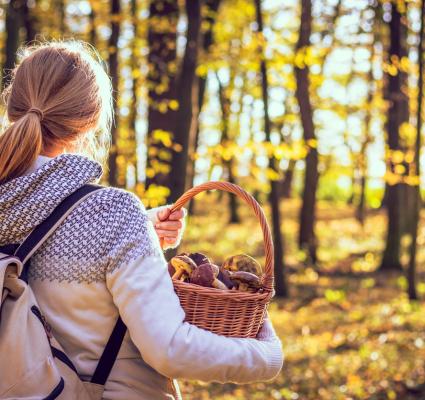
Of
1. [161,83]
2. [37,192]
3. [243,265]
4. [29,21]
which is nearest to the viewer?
[37,192]

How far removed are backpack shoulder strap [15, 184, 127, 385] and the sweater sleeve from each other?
11 centimetres

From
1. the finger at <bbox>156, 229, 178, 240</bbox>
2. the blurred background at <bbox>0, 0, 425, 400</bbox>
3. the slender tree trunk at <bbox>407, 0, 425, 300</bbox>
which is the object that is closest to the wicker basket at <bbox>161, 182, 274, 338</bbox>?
the finger at <bbox>156, 229, 178, 240</bbox>

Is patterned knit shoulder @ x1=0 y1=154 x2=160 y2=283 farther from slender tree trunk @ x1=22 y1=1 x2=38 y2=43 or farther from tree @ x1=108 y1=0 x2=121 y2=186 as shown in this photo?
slender tree trunk @ x1=22 y1=1 x2=38 y2=43

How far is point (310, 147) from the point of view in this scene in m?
14.4

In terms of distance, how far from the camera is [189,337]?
2.08 meters

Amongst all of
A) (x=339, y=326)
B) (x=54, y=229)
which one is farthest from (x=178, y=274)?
(x=339, y=326)

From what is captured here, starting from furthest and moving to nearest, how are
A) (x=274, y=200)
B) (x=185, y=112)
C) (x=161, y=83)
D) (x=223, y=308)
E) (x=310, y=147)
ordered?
(x=310, y=147) → (x=274, y=200) → (x=161, y=83) → (x=185, y=112) → (x=223, y=308)

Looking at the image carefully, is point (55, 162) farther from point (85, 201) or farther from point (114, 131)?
point (114, 131)

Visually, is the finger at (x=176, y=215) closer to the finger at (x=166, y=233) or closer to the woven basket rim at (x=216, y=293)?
the finger at (x=166, y=233)

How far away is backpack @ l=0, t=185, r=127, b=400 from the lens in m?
2.02

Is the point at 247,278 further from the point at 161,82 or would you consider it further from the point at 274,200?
the point at 274,200

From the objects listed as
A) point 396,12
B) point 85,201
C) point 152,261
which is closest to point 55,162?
point 85,201

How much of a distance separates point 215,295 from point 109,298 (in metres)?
0.34

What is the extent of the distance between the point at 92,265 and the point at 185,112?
7175 millimetres
